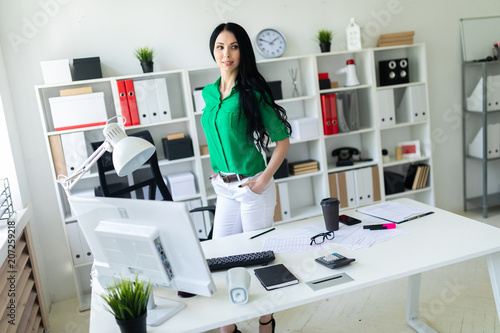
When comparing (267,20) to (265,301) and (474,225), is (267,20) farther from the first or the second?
(265,301)

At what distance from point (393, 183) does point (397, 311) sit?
157 centimetres

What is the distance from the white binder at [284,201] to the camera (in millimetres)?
3697

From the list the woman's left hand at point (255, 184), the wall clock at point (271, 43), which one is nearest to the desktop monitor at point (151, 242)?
the woman's left hand at point (255, 184)

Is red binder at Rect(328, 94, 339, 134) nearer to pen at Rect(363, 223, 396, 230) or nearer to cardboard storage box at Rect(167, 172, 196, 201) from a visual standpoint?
cardboard storage box at Rect(167, 172, 196, 201)

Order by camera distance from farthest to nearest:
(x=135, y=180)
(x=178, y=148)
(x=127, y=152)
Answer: (x=178, y=148), (x=135, y=180), (x=127, y=152)

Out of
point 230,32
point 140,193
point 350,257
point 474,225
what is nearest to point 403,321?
point 474,225

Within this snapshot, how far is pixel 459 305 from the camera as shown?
8.93ft

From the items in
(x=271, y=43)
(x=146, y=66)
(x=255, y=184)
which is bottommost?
(x=255, y=184)

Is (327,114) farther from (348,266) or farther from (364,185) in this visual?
(348,266)

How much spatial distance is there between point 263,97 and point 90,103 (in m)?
1.59

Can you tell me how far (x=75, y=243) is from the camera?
329 centimetres

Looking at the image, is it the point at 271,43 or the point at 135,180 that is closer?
the point at 135,180

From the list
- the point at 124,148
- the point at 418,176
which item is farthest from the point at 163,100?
the point at 418,176

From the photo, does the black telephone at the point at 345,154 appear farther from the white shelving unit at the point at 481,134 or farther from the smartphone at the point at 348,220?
the smartphone at the point at 348,220
